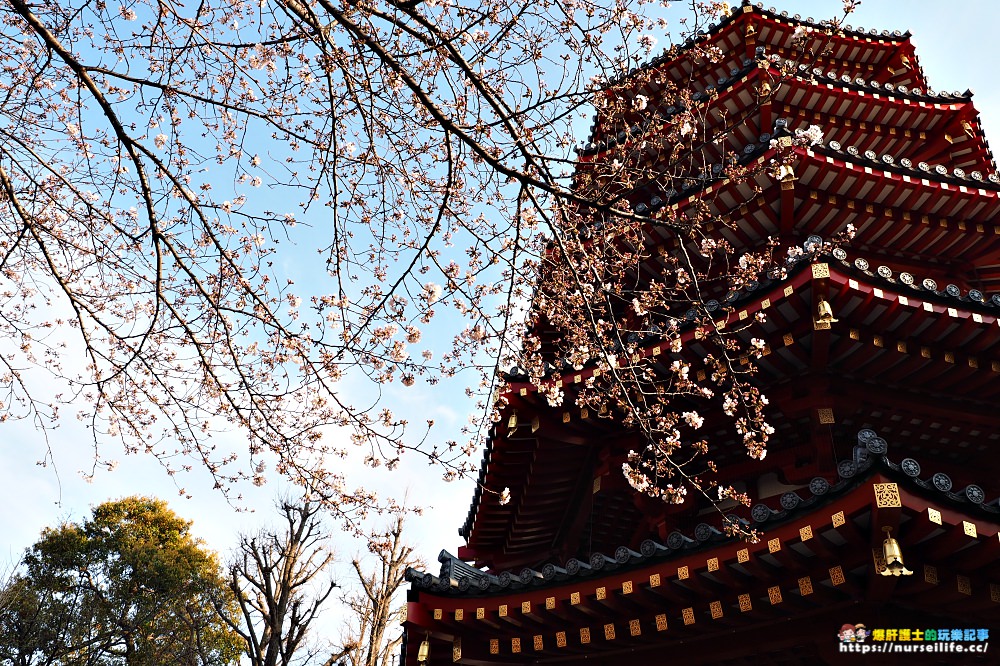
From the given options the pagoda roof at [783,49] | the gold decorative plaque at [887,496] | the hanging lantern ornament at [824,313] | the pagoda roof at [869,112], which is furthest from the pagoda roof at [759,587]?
the pagoda roof at [783,49]

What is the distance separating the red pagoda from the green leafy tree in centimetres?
1626

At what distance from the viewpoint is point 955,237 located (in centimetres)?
904

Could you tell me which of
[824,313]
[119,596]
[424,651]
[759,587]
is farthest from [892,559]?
[119,596]

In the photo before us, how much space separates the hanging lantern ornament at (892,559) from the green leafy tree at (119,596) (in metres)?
20.2

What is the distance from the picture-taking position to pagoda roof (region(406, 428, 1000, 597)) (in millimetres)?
5051

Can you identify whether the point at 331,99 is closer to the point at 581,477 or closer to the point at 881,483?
the point at 881,483

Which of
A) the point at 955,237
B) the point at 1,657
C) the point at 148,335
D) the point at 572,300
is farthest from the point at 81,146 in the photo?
the point at 1,657

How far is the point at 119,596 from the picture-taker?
23125mm

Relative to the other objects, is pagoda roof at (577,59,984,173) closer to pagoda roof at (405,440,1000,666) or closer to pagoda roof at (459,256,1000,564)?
pagoda roof at (459,256,1000,564)

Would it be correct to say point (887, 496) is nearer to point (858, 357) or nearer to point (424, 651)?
point (858, 357)

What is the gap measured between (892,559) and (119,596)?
25351 millimetres

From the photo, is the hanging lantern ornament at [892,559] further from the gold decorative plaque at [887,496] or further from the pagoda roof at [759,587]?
the gold decorative plaque at [887,496]

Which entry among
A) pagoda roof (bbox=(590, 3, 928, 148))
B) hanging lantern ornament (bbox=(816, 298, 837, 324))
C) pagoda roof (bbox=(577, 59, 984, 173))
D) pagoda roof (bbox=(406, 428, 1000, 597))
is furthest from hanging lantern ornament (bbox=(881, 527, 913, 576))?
pagoda roof (bbox=(590, 3, 928, 148))

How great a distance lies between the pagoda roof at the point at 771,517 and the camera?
505 centimetres
